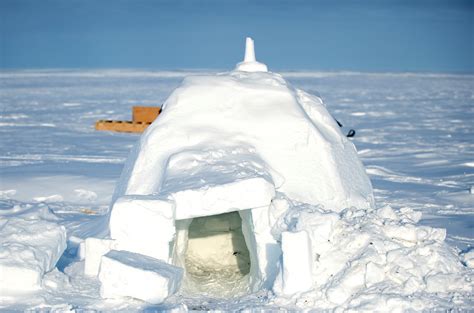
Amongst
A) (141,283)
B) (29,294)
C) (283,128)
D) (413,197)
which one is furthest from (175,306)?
(413,197)

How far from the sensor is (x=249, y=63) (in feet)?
28.4

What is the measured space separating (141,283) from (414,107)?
27081 millimetres

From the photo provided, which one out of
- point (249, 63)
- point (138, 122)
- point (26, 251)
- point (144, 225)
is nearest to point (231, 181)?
point (144, 225)

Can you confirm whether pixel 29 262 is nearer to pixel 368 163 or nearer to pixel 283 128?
pixel 283 128

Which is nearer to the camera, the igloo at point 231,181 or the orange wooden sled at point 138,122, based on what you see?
the igloo at point 231,181

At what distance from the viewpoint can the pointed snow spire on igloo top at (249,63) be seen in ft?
28.1

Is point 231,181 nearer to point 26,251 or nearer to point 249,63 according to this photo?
point 26,251

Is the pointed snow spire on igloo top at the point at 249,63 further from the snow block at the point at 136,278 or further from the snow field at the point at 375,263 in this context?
the snow block at the point at 136,278

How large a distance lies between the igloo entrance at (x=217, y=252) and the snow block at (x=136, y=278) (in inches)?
45.8

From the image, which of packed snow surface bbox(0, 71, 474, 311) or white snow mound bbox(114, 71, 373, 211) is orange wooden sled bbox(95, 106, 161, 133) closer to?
packed snow surface bbox(0, 71, 474, 311)

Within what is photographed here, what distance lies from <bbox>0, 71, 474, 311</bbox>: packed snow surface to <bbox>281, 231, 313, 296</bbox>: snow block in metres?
0.02

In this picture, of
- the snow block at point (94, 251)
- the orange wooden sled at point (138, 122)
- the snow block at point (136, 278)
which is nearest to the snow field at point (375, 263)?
the snow block at point (136, 278)

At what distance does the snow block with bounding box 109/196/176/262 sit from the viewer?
594 cm

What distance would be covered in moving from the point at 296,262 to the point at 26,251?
229cm
